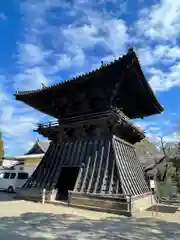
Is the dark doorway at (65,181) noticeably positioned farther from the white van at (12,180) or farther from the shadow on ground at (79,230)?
the white van at (12,180)

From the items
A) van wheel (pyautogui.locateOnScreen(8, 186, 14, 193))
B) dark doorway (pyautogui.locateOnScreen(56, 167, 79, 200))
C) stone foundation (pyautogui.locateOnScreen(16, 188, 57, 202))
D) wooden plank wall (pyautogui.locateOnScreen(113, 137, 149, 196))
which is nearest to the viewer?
wooden plank wall (pyautogui.locateOnScreen(113, 137, 149, 196))

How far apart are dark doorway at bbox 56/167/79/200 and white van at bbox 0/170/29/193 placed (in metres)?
6.39

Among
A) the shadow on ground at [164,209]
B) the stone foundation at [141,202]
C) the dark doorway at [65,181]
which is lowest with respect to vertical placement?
the shadow on ground at [164,209]

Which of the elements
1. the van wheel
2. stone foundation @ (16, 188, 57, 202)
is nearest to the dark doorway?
stone foundation @ (16, 188, 57, 202)

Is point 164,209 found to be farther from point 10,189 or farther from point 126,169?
point 10,189

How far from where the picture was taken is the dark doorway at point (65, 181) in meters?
13.1

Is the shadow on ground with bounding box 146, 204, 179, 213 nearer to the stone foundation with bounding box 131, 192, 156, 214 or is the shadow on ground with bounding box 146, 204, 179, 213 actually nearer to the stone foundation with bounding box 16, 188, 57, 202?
the stone foundation with bounding box 131, 192, 156, 214

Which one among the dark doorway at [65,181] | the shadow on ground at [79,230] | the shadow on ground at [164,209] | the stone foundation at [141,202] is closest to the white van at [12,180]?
the dark doorway at [65,181]

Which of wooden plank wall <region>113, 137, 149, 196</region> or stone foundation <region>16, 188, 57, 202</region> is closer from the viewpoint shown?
wooden plank wall <region>113, 137, 149, 196</region>

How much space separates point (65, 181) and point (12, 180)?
7012 mm

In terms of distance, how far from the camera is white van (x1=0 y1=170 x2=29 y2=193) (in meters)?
18.3

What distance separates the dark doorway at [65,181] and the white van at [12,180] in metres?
6.39

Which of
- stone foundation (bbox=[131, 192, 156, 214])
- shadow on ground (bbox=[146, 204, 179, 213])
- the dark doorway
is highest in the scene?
the dark doorway

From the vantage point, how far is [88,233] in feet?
18.4
